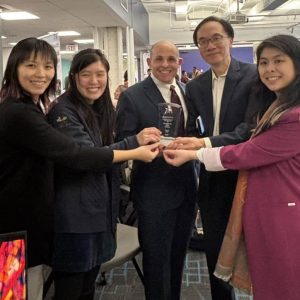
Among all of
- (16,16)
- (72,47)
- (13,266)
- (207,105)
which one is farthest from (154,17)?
(13,266)

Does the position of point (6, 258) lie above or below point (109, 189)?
below

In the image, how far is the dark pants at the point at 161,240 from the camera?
207 cm

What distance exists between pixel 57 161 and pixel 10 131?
Result: 21 cm

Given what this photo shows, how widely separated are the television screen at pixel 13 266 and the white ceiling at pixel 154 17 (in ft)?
12.6

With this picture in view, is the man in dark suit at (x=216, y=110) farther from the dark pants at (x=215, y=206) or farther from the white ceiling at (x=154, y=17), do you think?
the white ceiling at (x=154, y=17)

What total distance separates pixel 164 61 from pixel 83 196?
2.81 feet

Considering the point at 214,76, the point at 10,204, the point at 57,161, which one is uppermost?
the point at 214,76

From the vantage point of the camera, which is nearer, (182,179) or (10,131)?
(10,131)

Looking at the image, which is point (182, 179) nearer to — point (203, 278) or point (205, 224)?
point (205, 224)

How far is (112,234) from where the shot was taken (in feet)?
5.88

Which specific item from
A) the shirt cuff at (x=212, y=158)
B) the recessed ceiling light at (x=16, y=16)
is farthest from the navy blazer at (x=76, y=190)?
the recessed ceiling light at (x=16, y=16)

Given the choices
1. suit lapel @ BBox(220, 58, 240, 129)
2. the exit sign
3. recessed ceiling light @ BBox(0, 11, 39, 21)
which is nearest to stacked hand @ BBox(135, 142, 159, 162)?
suit lapel @ BBox(220, 58, 240, 129)

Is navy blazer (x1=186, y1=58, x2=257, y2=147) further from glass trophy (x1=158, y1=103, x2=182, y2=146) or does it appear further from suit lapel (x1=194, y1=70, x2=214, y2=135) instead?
glass trophy (x1=158, y1=103, x2=182, y2=146)

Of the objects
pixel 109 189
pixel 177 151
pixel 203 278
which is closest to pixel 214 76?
pixel 177 151
